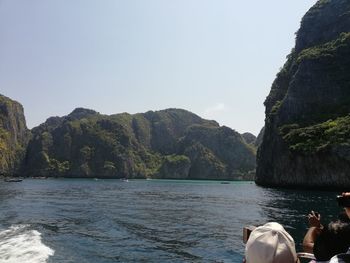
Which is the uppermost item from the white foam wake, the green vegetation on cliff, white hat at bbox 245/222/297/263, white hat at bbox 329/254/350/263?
the green vegetation on cliff

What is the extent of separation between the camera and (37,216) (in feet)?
116

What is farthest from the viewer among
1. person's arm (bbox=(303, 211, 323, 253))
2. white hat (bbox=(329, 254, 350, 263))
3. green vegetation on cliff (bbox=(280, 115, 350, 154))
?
green vegetation on cliff (bbox=(280, 115, 350, 154))

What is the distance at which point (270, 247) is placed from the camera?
164 inches

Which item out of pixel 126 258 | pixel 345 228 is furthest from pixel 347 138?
pixel 345 228

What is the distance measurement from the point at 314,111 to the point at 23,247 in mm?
103327

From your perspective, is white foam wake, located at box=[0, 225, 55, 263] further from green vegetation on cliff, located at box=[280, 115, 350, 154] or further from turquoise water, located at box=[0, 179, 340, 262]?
green vegetation on cliff, located at box=[280, 115, 350, 154]

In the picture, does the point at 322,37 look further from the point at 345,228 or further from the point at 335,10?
the point at 345,228

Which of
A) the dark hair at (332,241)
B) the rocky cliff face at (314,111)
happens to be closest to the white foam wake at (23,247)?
the dark hair at (332,241)

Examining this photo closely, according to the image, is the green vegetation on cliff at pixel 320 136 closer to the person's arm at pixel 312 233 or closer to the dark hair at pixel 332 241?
the person's arm at pixel 312 233

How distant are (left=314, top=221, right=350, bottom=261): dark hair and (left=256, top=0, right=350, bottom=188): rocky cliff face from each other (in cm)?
8379

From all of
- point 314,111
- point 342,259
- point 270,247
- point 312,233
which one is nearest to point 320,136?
point 314,111

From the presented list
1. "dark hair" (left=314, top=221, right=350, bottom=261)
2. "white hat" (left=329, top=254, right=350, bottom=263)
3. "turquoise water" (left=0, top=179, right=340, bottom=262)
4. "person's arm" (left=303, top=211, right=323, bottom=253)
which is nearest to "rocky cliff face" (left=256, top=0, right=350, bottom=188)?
"turquoise water" (left=0, top=179, right=340, bottom=262)

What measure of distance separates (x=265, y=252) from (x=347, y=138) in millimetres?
87197

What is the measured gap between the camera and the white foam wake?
18047 mm
